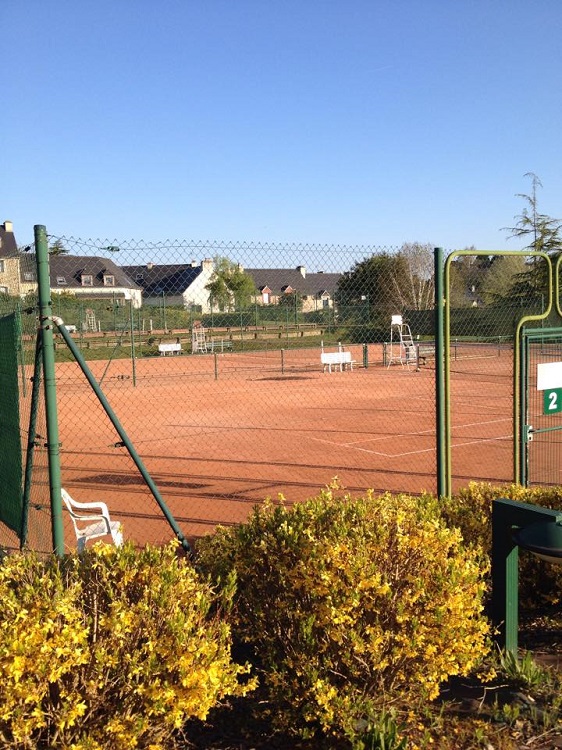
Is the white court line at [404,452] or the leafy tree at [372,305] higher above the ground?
the leafy tree at [372,305]

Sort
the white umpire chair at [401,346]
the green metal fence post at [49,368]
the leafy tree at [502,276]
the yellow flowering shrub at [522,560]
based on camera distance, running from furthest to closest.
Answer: the leafy tree at [502,276]
the white umpire chair at [401,346]
the yellow flowering shrub at [522,560]
the green metal fence post at [49,368]

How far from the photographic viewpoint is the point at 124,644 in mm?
2680

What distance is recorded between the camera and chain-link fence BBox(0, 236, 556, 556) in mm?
8812

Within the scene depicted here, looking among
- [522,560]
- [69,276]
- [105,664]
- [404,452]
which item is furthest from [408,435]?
[69,276]

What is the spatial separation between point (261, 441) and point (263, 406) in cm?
515

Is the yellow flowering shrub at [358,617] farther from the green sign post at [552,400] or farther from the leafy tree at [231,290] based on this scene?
the leafy tree at [231,290]

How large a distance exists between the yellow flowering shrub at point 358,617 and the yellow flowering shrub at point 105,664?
13.7 inches

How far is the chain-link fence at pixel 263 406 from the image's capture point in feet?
28.9

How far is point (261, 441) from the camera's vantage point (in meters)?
12.5

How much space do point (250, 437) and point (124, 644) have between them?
10.3 metres

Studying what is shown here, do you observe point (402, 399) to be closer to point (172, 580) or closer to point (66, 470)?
point (66, 470)

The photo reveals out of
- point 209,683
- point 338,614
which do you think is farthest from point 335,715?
point 209,683

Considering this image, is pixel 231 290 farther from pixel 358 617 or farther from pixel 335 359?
pixel 358 617

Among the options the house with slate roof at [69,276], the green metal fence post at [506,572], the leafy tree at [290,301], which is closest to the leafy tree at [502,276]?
the leafy tree at [290,301]
